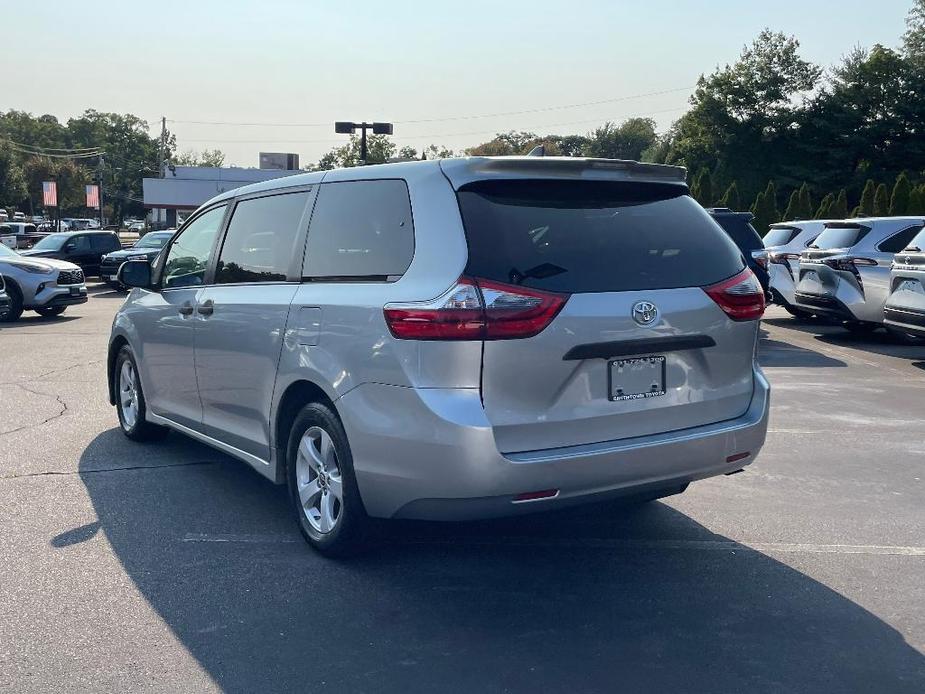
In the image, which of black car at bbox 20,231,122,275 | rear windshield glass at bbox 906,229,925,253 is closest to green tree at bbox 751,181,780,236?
black car at bbox 20,231,122,275

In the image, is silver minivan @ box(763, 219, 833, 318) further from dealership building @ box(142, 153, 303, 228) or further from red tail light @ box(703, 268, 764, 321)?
dealership building @ box(142, 153, 303, 228)

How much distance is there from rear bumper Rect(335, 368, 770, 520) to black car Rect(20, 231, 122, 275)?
25.5 meters

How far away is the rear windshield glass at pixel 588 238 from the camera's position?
13.6ft

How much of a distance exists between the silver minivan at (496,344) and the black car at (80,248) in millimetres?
24544

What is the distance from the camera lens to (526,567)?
187 inches

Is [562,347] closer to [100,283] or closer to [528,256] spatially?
[528,256]

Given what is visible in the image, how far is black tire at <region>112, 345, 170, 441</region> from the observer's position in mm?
7215

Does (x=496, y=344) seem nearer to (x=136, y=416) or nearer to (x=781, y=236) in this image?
(x=136, y=416)

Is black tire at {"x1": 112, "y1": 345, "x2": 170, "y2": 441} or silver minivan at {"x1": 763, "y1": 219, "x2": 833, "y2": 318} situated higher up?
silver minivan at {"x1": 763, "y1": 219, "x2": 833, "y2": 318}

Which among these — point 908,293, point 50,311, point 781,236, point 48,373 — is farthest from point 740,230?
point 50,311

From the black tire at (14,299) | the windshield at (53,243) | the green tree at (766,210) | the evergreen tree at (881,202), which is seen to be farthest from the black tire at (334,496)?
the green tree at (766,210)

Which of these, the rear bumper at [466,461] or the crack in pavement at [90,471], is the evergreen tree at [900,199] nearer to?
the crack in pavement at [90,471]

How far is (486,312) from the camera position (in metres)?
4.00

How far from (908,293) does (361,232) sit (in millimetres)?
8654
